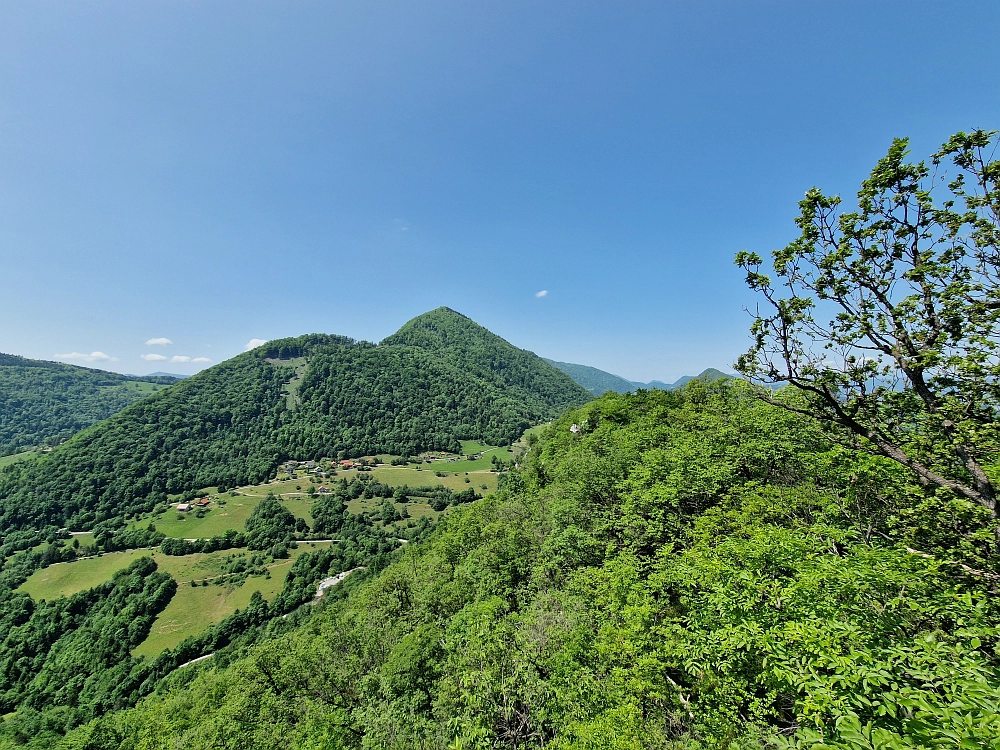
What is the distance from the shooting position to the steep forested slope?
8945 millimetres

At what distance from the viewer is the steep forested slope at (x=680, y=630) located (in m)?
8.95

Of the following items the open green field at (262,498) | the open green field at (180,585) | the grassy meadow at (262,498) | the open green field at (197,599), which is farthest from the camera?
the grassy meadow at (262,498)

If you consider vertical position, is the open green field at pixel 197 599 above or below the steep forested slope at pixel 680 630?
below

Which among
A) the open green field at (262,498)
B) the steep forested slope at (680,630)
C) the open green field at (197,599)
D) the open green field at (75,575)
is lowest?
the open green field at (75,575)

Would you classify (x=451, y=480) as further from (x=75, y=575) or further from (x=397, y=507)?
(x=75, y=575)

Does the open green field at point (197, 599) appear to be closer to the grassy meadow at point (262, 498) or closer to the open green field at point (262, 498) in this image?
the open green field at point (262, 498)

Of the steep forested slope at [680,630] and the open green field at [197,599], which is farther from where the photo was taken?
the open green field at [197,599]

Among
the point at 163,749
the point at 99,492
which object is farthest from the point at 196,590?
the point at 99,492

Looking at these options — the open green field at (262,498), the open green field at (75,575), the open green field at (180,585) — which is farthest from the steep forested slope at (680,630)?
the open green field at (75,575)

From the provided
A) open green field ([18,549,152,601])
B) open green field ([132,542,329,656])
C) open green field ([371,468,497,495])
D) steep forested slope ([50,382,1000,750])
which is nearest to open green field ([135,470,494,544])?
open green field ([371,468,497,495])

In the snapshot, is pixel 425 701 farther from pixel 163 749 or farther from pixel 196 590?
pixel 196 590

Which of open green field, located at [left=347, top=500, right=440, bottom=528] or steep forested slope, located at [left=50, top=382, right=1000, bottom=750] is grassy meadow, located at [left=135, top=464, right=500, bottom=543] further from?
steep forested slope, located at [left=50, top=382, right=1000, bottom=750]

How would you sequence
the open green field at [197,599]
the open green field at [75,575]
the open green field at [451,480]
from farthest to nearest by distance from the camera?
1. the open green field at [451,480]
2. the open green field at [75,575]
3. the open green field at [197,599]

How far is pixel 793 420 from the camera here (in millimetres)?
27656
